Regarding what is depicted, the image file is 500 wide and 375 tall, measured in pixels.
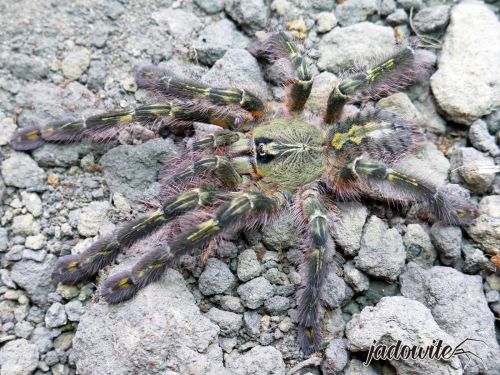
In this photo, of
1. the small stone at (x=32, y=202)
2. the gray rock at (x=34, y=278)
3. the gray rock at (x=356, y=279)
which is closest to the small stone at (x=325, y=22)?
the gray rock at (x=356, y=279)

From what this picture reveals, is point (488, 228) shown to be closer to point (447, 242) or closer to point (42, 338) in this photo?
point (447, 242)

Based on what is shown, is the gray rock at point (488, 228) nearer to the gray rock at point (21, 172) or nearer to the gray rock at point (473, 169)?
the gray rock at point (473, 169)

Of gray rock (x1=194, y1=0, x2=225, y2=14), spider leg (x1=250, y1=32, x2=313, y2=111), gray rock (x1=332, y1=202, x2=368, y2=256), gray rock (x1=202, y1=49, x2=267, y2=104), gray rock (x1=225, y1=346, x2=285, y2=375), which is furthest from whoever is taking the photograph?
A: gray rock (x1=194, y1=0, x2=225, y2=14)

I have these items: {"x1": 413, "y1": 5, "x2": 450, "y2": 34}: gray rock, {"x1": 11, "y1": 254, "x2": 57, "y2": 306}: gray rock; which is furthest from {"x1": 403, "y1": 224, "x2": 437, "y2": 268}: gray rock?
{"x1": 11, "y1": 254, "x2": 57, "y2": 306}: gray rock

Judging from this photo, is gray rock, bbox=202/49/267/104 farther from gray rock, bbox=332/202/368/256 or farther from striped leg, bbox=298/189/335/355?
striped leg, bbox=298/189/335/355

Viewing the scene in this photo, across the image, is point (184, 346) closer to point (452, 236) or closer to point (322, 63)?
point (452, 236)

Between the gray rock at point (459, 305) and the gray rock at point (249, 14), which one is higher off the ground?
the gray rock at point (249, 14)

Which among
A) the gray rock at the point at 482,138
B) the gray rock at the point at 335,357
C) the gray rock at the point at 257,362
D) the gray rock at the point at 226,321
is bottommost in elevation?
the gray rock at the point at 335,357
